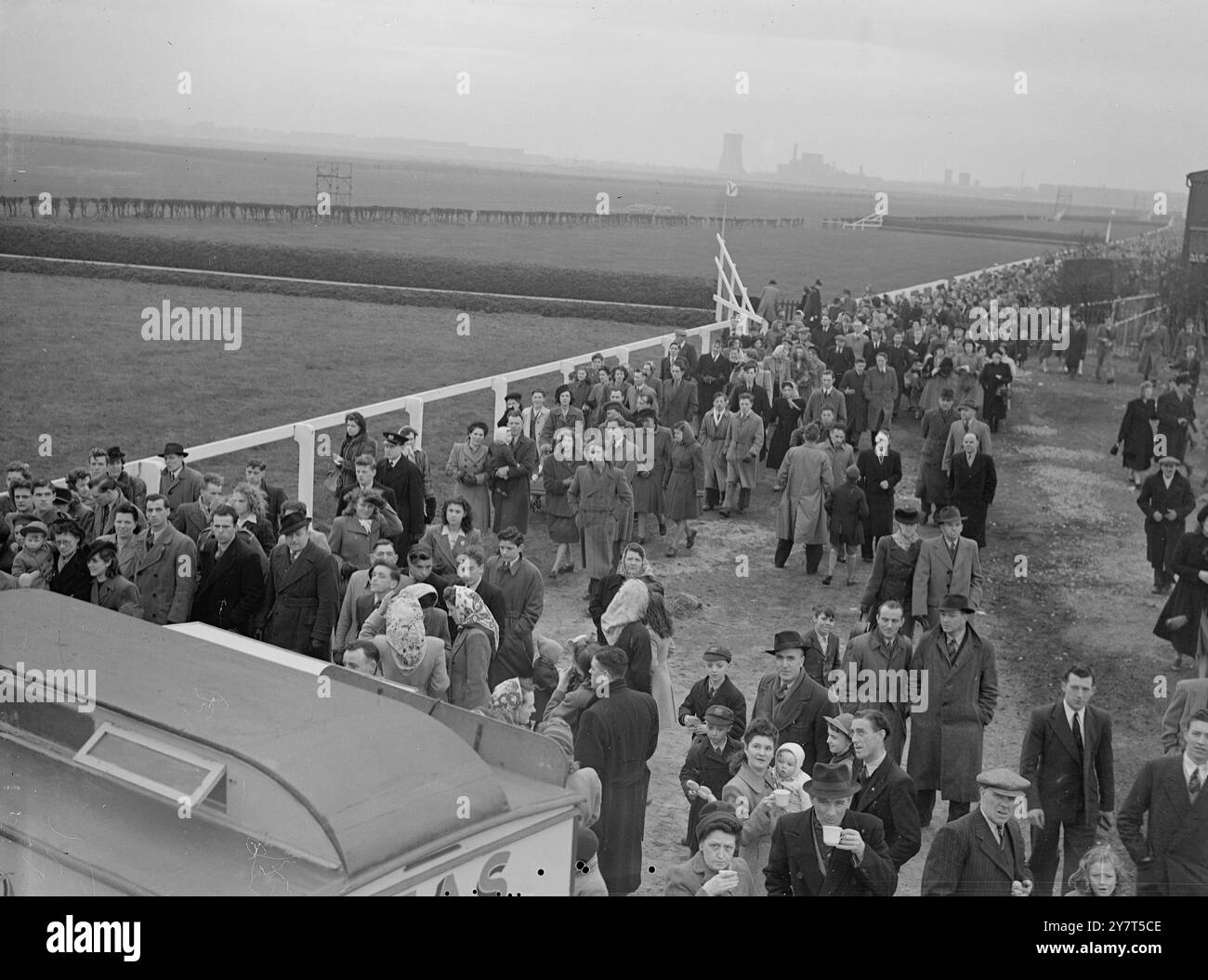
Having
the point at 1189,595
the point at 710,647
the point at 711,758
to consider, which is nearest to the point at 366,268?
the point at 710,647

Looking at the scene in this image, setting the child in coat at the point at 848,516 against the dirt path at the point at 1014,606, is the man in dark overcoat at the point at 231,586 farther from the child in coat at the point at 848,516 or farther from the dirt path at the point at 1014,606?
the child in coat at the point at 848,516

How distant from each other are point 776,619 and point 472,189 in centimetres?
9387

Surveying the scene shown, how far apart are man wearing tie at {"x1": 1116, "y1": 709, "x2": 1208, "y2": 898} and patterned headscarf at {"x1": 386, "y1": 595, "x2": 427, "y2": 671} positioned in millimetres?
3652

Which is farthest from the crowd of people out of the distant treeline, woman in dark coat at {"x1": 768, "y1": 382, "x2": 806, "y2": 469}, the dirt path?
the distant treeline

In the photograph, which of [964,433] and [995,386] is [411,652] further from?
[995,386]

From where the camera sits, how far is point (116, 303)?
113ft

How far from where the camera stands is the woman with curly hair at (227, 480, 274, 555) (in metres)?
9.80

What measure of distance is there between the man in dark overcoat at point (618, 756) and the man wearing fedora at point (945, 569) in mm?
3727

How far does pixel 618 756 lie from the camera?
6.85 m
